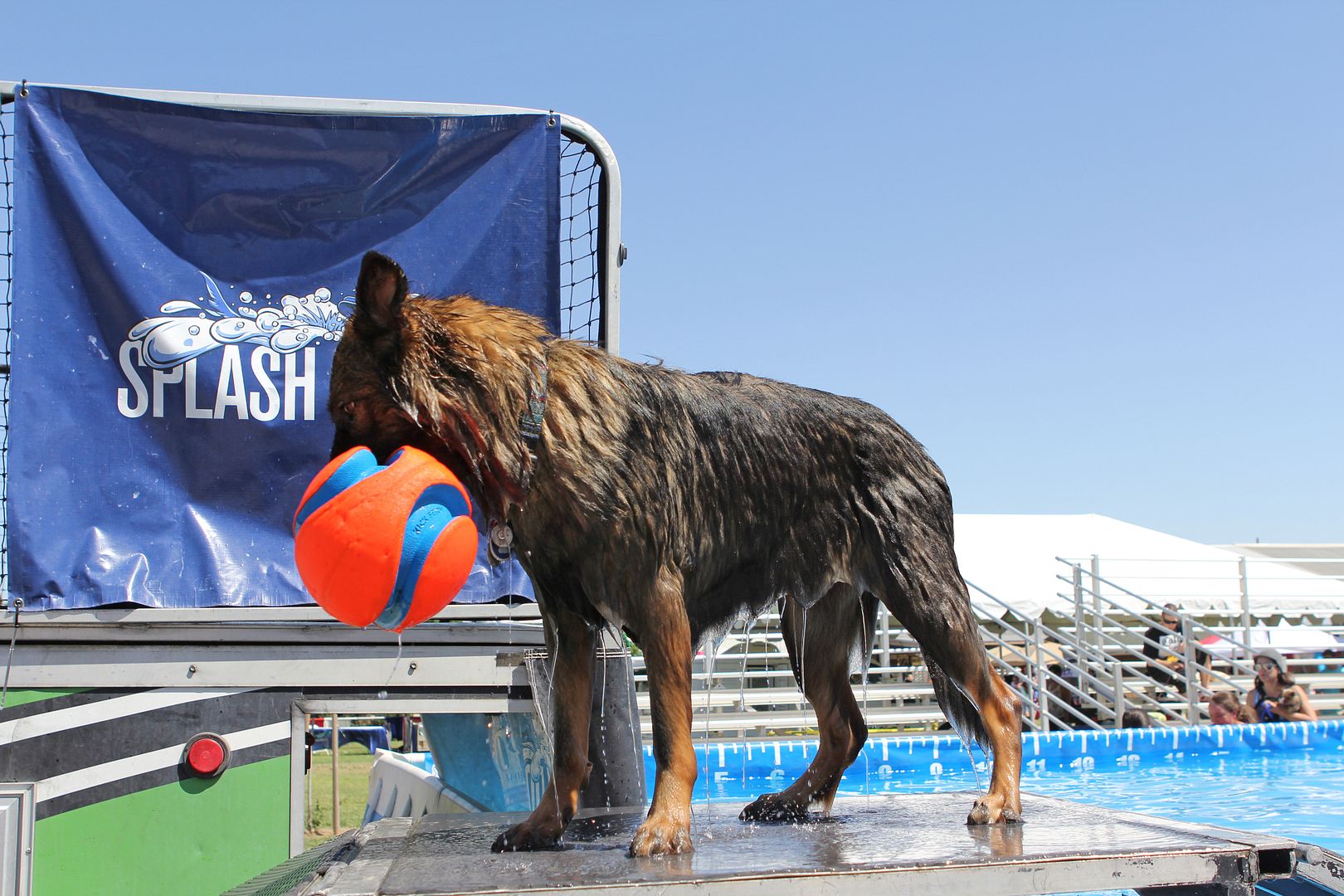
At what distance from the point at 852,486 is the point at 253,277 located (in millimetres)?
2548

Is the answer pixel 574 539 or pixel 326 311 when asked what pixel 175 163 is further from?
pixel 574 539

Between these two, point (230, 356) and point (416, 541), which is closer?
point (416, 541)

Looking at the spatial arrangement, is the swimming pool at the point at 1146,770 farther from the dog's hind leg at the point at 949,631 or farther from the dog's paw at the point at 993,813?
the dog's paw at the point at 993,813

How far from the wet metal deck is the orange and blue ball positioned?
65cm

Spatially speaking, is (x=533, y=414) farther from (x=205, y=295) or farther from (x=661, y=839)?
(x=205, y=295)

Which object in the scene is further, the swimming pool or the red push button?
the swimming pool

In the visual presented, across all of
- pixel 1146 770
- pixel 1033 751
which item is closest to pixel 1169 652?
pixel 1146 770

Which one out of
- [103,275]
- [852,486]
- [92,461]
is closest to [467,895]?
[852,486]

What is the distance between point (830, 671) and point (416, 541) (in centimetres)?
191

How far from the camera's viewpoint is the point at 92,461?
169 inches

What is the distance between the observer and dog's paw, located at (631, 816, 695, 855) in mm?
2863

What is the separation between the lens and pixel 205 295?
4.50 m

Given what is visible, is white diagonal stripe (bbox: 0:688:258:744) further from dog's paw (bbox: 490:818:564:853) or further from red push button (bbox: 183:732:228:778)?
dog's paw (bbox: 490:818:564:853)

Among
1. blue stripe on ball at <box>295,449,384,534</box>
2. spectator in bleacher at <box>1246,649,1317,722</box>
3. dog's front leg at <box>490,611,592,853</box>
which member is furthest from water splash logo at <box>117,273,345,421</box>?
spectator in bleacher at <box>1246,649,1317,722</box>
